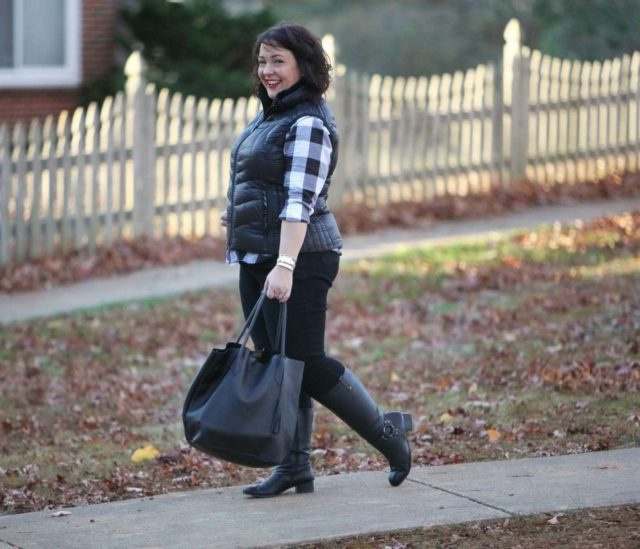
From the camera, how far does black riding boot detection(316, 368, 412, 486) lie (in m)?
5.00

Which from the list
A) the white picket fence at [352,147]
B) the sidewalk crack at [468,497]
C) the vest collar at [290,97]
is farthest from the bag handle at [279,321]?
the white picket fence at [352,147]

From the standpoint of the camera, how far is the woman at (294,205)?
4773mm

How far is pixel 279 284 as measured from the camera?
15.4 feet

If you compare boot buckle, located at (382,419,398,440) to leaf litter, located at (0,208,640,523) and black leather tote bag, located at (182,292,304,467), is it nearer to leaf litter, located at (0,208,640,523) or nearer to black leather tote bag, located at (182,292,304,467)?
black leather tote bag, located at (182,292,304,467)

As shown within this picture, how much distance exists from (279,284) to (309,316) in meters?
0.26

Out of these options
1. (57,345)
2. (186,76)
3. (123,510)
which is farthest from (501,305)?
(186,76)

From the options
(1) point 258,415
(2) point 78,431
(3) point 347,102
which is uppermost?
(3) point 347,102

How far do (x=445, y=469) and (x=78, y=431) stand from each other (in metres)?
2.32

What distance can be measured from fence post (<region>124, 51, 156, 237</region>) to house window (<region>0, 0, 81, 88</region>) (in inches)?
151

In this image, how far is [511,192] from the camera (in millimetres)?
13945

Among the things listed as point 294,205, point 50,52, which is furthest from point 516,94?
point 294,205

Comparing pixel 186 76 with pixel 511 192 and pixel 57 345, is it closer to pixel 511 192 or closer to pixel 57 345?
pixel 511 192

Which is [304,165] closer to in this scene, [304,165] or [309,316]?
[304,165]

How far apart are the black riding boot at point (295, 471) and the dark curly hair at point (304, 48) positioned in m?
1.33
